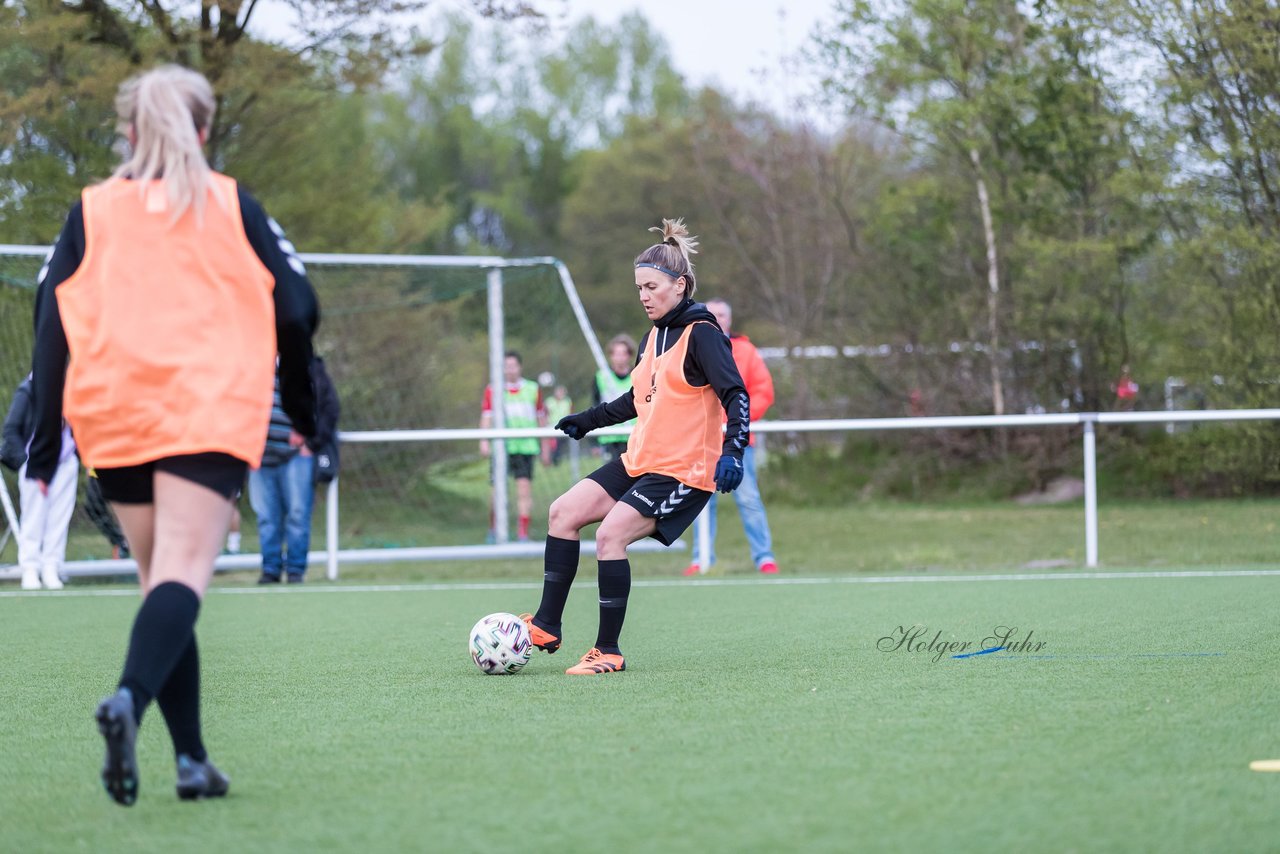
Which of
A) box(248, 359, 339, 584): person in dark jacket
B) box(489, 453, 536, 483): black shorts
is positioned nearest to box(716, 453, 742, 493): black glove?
box(248, 359, 339, 584): person in dark jacket

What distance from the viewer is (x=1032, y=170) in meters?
16.8

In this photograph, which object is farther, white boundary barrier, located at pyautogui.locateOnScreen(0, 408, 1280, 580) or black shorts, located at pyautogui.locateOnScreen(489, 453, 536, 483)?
black shorts, located at pyautogui.locateOnScreen(489, 453, 536, 483)

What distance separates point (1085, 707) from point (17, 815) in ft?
9.77

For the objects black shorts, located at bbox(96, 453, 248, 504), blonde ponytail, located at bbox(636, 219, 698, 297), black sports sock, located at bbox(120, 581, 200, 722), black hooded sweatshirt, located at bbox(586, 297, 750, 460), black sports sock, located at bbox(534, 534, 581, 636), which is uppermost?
blonde ponytail, located at bbox(636, 219, 698, 297)

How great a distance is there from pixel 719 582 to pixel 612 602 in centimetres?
458

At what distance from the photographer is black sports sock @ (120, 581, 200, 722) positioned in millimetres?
3254

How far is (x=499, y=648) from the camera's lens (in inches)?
226

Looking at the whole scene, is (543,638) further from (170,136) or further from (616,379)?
(616,379)

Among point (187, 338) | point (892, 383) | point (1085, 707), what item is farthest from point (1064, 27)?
point (187, 338)

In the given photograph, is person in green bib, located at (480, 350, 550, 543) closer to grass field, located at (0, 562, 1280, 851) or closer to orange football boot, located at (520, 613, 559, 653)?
grass field, located at (0, 562, 1280, 851)

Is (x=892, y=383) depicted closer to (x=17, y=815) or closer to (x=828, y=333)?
(x=828, y=333)

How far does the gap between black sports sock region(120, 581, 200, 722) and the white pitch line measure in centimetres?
692

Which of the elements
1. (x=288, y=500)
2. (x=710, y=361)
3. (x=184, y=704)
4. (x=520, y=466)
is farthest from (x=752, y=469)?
(x=184, y=704)

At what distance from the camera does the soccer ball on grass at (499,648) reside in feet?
18.8
